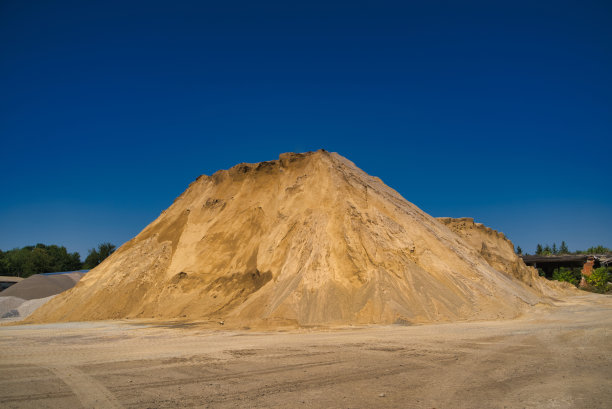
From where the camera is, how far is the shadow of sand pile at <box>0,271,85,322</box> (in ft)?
102

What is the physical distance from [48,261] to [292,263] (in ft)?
223

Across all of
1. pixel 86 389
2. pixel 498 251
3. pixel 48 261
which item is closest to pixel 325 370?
pixel 86 389

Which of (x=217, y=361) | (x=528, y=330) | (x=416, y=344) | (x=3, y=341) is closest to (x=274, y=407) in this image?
(x=217, y=361)

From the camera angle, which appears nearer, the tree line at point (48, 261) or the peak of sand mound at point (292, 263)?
the peak of sand mound at point (292, 263)

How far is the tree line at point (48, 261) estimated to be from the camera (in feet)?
234

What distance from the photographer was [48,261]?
72.6m

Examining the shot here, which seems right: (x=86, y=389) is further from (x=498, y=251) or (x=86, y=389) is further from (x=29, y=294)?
(x=498, y=251)

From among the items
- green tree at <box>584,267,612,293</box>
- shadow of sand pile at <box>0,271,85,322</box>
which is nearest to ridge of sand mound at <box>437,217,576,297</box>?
green tree at <box>584,267,612,293</box>

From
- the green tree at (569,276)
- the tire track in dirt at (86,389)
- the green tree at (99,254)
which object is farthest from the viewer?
the green tree at (99,254)

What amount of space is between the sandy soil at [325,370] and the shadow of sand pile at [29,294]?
20.0 m

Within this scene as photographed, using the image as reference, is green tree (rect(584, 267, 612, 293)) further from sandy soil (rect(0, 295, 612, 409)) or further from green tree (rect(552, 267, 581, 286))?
sandy soil (rect(0, 295, 612, 409))

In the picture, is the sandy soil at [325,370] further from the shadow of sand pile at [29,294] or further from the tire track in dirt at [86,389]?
the shadow of sand pile at [29,294]

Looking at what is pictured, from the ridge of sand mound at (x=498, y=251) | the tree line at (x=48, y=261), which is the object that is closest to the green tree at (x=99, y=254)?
the tree line at (x=48, y=261)

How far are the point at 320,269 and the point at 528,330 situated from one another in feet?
33.0
